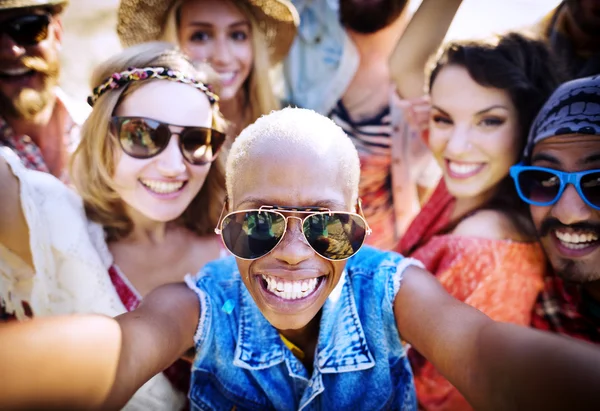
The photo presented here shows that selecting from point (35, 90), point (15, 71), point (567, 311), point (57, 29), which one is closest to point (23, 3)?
point (57, 29)

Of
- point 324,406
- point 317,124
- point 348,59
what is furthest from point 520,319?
point 348,59

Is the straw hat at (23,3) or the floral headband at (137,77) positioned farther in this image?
the straw hat at (23,3)

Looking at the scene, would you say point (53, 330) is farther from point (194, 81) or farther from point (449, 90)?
point (449, 90)

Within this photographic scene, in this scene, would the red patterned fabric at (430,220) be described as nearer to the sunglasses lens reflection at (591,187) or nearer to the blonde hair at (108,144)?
the sunglasses lens reflection at (591,187)

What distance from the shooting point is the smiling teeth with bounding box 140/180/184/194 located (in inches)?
84.1

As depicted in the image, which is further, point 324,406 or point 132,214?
point 132,214

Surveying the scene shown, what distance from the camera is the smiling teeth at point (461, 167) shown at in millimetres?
2258

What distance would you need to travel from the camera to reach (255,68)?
2912 millimetres

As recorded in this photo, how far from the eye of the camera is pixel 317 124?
155 cm

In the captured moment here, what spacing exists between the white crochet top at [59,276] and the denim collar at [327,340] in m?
0.64

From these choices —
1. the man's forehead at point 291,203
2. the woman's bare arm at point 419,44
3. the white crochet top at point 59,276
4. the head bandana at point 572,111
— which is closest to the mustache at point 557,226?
the head bandana at point 572,111

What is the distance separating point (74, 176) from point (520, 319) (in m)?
2.39

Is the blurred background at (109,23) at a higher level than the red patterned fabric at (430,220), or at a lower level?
higher

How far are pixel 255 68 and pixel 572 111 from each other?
1.86 meters
